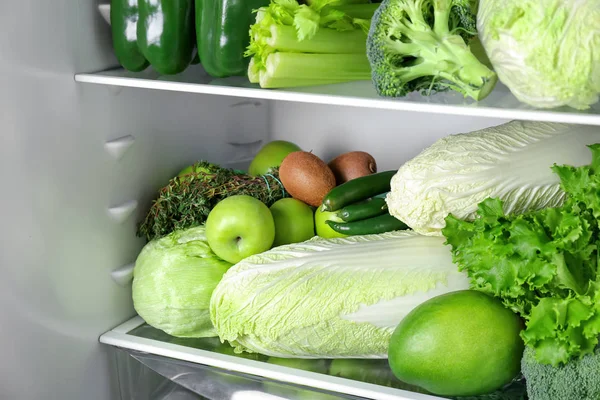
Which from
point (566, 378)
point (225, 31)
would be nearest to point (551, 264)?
point (566, 378)

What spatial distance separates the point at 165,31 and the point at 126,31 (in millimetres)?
103

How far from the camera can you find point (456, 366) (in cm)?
145

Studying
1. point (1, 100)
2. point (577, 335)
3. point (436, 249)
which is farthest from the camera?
point (436, 249)

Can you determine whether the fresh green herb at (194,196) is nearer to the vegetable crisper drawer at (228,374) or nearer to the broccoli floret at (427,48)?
the vegetable crisper drawer at (228,374)

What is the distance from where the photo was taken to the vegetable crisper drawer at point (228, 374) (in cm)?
161

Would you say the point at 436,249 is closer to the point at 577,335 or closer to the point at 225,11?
the point at 577,335

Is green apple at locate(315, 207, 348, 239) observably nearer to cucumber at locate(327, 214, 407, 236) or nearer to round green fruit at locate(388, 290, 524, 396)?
cucumber at locate(327, 214, 407, 236)

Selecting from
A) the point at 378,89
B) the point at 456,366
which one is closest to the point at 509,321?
the point at 456,366

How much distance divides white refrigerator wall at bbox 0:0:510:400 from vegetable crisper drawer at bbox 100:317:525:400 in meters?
0.08

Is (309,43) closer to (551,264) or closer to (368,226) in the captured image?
(368,226)

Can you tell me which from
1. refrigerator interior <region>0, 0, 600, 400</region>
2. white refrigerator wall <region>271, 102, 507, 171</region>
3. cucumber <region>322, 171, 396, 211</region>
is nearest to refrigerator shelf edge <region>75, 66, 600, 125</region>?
refrigerator interior <region>0, 0, 600, 400</region>

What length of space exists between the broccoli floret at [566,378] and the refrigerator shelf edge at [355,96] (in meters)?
0.42

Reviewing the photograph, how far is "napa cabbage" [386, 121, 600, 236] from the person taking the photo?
155 cm

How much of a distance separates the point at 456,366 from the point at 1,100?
1036mm
